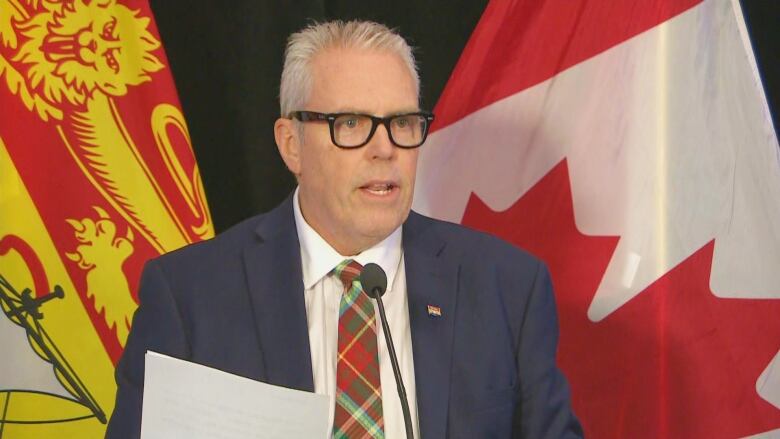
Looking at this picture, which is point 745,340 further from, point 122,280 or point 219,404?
point 122,280

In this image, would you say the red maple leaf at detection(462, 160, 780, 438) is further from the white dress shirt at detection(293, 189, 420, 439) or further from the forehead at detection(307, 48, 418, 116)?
the forehead at detection(307, 48, 418, 116)

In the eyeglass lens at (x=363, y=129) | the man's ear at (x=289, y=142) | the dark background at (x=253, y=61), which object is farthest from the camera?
the dark background at (x=253, y=61)

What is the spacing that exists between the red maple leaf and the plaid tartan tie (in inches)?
25.5

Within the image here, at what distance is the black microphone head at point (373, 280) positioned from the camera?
4.72 feet

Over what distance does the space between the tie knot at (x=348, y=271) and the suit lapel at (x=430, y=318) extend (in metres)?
0.10

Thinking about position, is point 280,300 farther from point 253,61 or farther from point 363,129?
point 253,61

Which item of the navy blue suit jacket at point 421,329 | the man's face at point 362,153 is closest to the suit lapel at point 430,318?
the navy blue suit jacket at point 421,329

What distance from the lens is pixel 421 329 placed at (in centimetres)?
175

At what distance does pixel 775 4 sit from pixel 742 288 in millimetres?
1008

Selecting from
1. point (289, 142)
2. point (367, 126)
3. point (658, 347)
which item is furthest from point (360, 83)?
point (658, 347)

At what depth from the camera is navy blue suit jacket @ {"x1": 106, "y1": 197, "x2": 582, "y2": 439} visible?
5.59ft

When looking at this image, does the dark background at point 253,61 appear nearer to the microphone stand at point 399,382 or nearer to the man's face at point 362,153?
the man's face at point 362,153

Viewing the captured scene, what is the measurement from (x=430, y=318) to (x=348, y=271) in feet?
0.56

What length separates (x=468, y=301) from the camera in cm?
181
